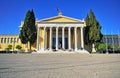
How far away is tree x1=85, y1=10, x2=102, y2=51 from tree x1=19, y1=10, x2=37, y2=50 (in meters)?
15.7

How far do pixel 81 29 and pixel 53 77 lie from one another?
126 ft

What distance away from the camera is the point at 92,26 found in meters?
43.0

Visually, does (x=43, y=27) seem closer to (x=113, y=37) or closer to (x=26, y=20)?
(x=26, y=20)

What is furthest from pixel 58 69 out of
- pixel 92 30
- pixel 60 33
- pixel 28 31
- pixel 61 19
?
pixel 60 33

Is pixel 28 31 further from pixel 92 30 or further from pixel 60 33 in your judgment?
pixel 92 30

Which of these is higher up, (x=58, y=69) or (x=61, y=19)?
(x=61, y=19)

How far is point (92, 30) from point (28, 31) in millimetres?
18065

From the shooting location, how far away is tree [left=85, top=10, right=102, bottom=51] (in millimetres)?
41812

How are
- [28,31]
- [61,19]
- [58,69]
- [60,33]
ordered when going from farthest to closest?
[60,33]
[61,19]
[28,31]
[58,69]

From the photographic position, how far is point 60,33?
48.0 meters

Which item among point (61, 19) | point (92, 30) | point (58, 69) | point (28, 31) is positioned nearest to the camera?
point (58, 69)

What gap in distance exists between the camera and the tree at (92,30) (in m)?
41.8

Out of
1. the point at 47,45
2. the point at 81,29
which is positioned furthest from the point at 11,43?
the point at 81,29

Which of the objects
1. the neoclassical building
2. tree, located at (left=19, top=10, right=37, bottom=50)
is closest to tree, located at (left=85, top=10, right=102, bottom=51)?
the neoclassical building
